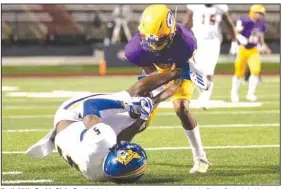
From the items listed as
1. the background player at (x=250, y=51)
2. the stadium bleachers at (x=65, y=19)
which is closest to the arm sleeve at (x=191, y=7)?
the background player at (x=250, y=51)

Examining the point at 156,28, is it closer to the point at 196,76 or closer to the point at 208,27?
the point at 196,76

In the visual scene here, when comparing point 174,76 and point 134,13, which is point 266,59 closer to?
point 134,13

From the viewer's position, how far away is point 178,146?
306 inches

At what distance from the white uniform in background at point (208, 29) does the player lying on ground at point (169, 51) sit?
15.6ft

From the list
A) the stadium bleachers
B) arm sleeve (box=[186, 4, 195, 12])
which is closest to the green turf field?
arm sleeve (box=[186, 4, 195, 12])

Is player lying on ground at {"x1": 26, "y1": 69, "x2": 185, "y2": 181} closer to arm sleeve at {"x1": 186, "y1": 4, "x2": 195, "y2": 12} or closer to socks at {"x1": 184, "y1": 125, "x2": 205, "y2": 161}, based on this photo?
socks at {"x1": 184, "y1": 125, "x2": 205, "y2": 161}

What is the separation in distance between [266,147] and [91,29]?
20336 mm

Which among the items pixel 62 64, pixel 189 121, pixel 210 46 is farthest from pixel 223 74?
pixel 189 121

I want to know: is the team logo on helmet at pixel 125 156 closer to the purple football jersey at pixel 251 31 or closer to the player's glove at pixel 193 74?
the player's glove at pixel 193 74

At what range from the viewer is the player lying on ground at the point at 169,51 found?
592 cm

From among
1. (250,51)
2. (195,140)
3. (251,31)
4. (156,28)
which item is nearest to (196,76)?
(195,140)

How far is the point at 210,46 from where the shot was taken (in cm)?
1122

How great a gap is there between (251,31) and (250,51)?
0.40m

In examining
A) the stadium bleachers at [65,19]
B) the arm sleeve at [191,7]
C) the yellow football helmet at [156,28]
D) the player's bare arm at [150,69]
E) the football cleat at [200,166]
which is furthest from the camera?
the stadium bleachers at [65,19]
